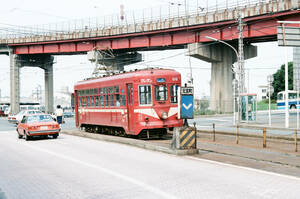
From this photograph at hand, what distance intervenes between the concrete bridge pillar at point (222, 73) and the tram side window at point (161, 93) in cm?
2703

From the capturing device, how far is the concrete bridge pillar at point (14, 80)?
61.5m

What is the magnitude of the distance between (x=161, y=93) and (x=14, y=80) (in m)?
48.2

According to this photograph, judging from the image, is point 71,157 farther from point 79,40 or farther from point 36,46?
point 36,46

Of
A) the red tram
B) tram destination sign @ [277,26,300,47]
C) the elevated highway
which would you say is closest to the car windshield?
the red tram

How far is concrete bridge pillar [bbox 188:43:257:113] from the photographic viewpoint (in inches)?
1825

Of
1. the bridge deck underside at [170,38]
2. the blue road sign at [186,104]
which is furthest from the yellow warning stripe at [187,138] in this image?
the bridge deck underside at [170,38]

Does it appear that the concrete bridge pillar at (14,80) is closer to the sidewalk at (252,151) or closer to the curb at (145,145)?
the curb at (145,145)

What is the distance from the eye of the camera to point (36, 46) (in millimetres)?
58594

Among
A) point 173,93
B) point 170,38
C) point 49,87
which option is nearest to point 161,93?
point 173,93

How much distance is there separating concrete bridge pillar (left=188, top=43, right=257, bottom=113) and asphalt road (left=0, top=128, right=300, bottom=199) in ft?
113

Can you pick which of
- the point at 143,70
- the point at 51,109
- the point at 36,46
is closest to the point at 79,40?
the point at 36,46

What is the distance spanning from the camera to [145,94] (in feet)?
61.2

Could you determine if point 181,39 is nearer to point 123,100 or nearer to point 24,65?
point 123,100

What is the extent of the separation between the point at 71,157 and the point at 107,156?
1.20 meters
